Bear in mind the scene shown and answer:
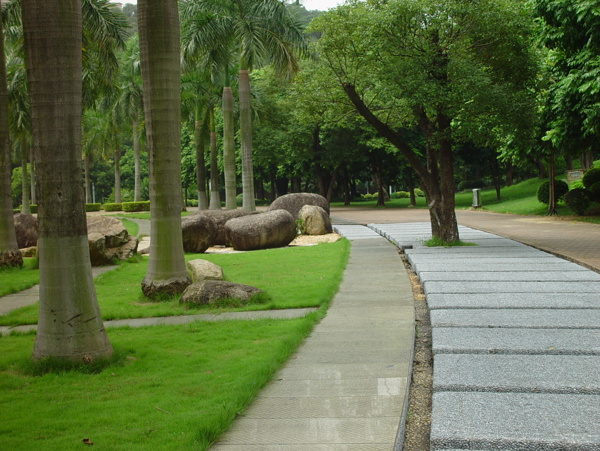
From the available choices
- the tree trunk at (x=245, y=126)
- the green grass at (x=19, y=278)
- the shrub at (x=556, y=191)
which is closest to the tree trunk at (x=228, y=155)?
the tree trunk at (x=245, y=126)

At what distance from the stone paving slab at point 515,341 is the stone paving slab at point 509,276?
331 centimetres

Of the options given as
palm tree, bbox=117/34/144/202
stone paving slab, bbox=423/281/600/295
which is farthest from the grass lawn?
palm tree, bbox=117/34/144/202

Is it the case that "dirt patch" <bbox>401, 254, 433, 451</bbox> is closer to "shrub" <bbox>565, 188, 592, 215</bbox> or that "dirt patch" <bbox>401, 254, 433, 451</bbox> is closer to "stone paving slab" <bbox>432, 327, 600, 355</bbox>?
"stone paving slab" <bbox>432, 327, 600, 355</bbox>

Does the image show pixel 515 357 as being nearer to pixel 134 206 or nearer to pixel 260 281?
pixel 260 281

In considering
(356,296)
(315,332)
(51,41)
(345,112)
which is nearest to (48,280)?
(51,41)

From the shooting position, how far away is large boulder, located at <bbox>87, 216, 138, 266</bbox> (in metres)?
14.4

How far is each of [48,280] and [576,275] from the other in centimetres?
794

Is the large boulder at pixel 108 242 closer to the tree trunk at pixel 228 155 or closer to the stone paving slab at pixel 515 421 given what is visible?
the tree trunk at pixel 228 155

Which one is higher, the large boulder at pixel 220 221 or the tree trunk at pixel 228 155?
the tree trunk at pixel 228 155

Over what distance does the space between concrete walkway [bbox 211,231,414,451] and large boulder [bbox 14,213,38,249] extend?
13793 millimetres

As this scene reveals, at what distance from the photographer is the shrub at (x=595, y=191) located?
25.2 meters

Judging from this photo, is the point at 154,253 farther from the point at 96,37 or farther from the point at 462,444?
the point at 96,37

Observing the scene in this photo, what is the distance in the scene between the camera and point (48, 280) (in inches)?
229

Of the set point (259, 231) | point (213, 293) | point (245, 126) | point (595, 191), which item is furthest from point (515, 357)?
point (595, 191)
